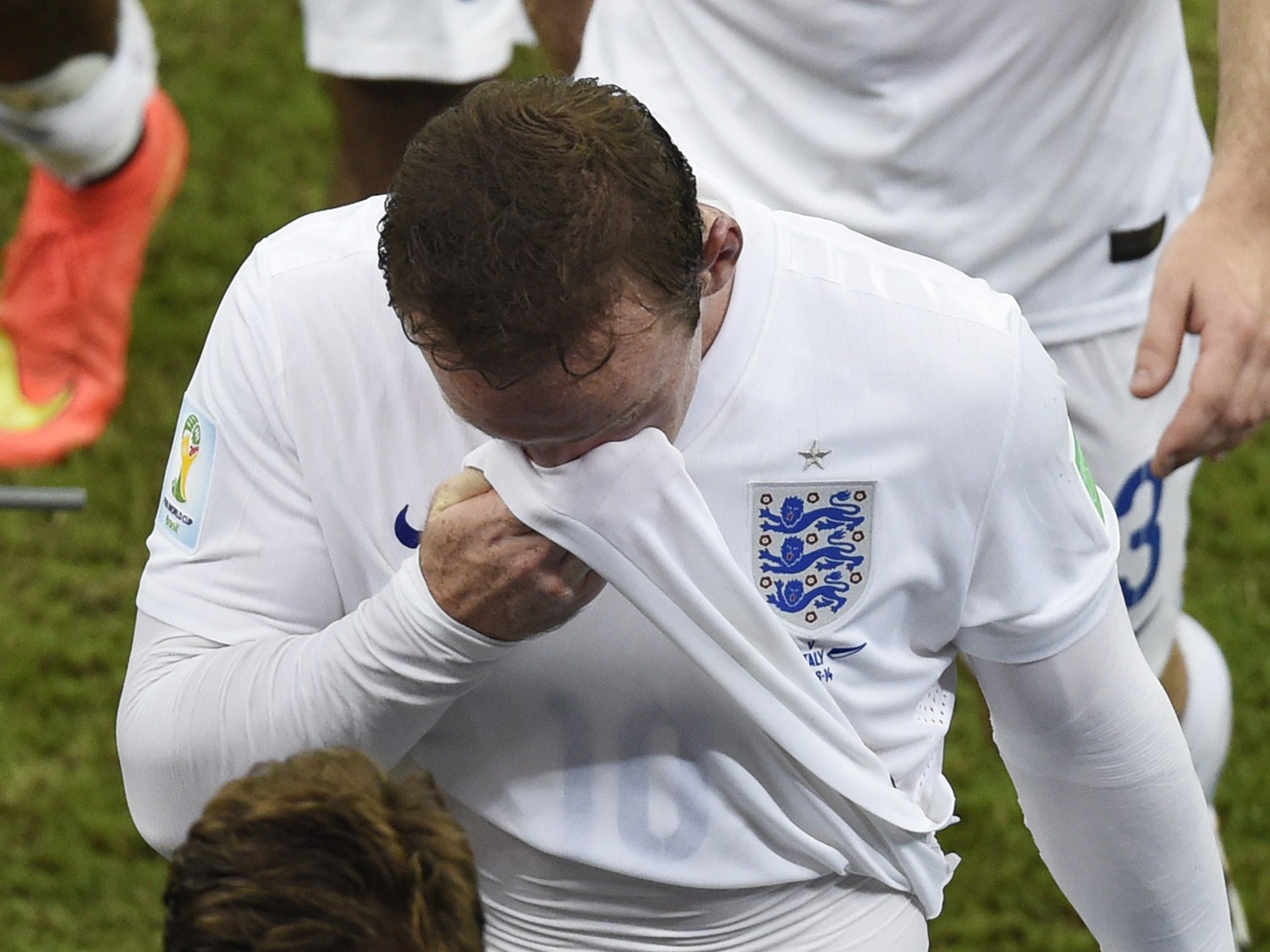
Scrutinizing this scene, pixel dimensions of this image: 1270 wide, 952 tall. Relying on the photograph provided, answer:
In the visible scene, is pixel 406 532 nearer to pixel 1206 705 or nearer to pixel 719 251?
pixel 719 251

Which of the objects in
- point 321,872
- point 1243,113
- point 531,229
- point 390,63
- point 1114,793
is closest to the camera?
point 321,872

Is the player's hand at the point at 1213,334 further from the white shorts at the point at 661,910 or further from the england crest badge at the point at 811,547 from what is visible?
the white shorts at the point at 661,910

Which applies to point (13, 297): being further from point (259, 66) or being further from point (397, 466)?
point (397, 466)

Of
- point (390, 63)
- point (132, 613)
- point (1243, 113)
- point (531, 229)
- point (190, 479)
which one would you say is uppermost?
point (531, 229)

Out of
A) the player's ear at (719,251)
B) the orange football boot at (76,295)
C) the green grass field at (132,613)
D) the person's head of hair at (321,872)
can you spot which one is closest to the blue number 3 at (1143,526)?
the green grass field at (132,613)

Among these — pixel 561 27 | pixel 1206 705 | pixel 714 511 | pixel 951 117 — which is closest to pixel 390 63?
pixel 561 27

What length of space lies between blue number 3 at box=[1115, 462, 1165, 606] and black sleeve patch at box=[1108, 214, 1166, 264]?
0.26 metres

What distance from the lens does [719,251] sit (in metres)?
1.62

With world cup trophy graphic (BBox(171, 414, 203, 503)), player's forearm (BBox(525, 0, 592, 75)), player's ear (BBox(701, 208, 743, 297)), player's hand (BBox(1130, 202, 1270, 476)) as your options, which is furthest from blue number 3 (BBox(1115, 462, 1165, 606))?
world cup trophy graphic (BBox(171, 414, 203, 503))

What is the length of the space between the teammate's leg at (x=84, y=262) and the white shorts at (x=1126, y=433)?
6.84 feet

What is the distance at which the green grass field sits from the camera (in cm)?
323

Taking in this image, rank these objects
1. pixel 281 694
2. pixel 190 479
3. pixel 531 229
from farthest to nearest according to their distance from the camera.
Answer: pixel 190 479, pixel 281 694, pixel 531 229

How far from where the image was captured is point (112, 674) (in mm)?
3641

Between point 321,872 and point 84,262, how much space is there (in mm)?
3212
